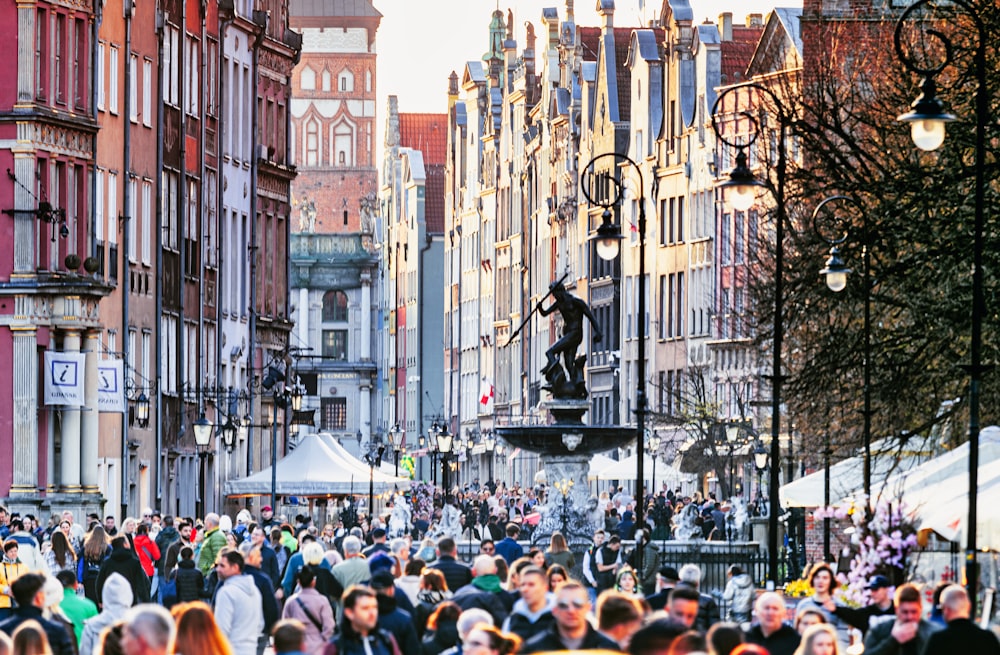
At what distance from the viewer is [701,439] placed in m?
62.9

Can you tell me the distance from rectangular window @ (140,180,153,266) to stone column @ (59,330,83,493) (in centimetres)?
1055

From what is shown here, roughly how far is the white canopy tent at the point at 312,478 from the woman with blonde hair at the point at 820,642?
3564 centimetres

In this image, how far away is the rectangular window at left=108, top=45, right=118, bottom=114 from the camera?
5197 centimetres

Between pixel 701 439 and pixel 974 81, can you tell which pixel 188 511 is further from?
pixel 974 81

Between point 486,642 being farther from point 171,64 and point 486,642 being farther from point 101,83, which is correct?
point 171,64

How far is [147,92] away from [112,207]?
355 cm

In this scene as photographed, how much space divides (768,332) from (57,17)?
16.0 meters

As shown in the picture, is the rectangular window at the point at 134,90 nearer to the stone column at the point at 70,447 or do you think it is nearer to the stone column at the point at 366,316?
the stone column at the point at 70,447

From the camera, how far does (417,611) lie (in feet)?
63.2

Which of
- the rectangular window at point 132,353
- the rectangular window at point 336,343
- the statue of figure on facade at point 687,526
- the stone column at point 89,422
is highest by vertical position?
the rectangular window at point 336,343

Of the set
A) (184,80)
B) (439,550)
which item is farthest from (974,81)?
(184,80)

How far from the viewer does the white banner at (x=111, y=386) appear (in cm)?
4675

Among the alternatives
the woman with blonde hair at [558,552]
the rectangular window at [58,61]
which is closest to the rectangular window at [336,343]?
the rectangular window at [58,61]

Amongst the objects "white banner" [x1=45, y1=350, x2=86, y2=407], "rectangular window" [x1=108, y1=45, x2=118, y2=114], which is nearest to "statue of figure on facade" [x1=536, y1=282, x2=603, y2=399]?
"white banner" [x1=45, y1=350, x2=86, y2=407]
